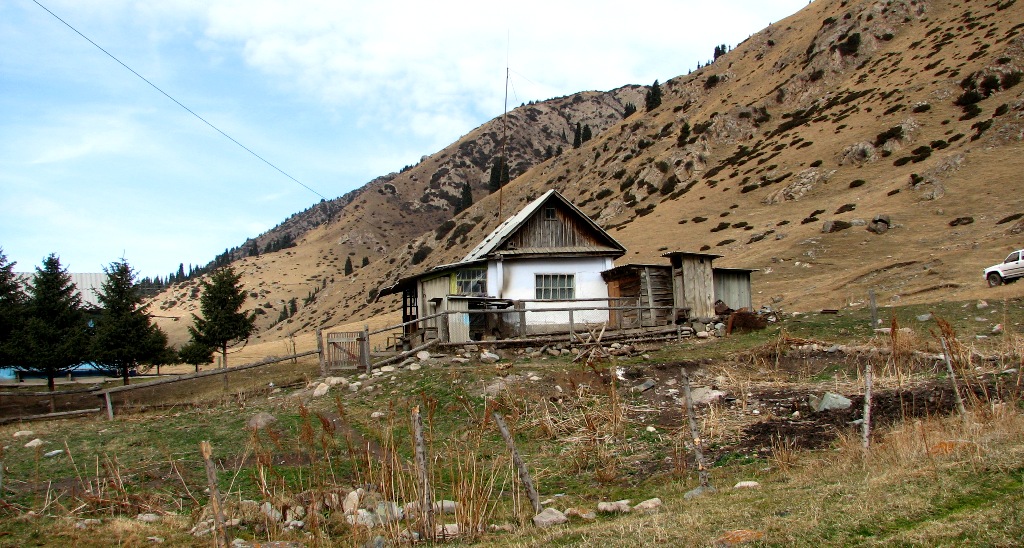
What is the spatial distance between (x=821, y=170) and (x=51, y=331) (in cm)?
5673

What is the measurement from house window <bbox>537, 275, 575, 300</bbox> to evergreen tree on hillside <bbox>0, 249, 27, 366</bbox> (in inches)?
1012

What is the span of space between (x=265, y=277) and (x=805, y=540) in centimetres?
14335

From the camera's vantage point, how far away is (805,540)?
500cm

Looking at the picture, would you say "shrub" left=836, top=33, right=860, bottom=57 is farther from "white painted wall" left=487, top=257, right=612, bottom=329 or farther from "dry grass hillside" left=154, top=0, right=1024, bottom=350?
"white painted wall" left=487, top=257, right=612, bottom=329

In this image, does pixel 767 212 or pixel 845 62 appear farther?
pixel 845 62

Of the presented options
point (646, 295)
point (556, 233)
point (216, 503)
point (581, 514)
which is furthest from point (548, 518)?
point (556, 233)

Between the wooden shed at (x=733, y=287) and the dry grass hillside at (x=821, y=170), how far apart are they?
4389 mm

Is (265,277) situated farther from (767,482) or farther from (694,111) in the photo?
(767,482)

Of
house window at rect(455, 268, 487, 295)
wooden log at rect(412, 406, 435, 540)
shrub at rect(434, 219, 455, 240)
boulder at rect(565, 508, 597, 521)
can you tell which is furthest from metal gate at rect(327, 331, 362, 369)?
shrub at rect(434, 219, 455, 240)

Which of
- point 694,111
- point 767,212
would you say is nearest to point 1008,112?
point 767,212

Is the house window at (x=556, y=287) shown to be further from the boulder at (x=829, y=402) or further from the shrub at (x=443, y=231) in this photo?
the shrub at (x=443, y=231)

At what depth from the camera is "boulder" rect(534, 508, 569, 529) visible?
687cm

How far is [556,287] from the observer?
26766 millimetres

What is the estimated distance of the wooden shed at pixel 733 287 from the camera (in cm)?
2553
